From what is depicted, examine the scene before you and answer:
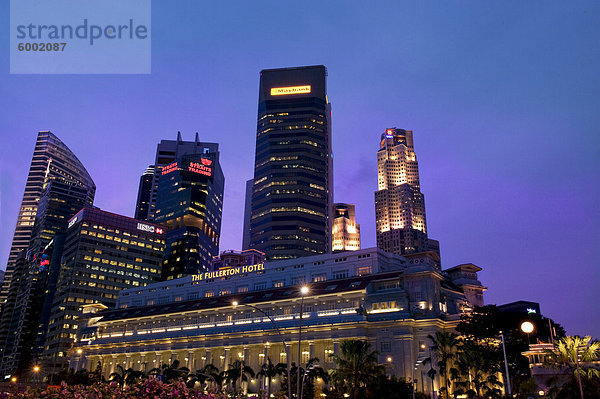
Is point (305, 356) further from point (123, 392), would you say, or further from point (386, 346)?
point (123, 392)

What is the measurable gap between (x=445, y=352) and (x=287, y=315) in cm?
3974

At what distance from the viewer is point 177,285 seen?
16325cm

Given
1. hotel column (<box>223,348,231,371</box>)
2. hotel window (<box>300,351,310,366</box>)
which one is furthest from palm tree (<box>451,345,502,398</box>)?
hotel column (<box>223,348,231,371</box>)

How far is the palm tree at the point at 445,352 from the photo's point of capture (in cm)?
8844

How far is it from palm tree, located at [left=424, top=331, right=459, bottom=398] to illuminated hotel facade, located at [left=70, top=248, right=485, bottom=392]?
4411mm

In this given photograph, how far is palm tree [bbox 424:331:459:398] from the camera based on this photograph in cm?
8844

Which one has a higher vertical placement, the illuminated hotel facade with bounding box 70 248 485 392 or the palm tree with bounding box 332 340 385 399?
the illuminated hotel facade with bounding box 70 248 485 392

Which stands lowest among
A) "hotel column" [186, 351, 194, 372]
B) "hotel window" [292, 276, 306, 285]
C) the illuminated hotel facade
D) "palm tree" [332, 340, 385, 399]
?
"palm tree" [332, 340, 385, 399]

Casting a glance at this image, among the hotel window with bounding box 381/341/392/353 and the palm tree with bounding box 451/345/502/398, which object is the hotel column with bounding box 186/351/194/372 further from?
the palm tree with bounding box 451/345/502/398

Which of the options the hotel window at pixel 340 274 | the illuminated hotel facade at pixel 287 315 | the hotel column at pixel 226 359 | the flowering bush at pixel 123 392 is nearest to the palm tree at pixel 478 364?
the illuminated hotel facade at pixel 287 315

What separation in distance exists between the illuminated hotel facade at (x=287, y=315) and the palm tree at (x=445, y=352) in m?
4.41

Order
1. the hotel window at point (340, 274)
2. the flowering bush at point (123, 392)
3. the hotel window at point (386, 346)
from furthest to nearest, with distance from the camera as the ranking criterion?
1. the hotel window at point (340, 274)
2. the hotel window at point (386, 346)
3. the flowering bush at point (123, 392)

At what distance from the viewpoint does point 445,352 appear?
299ft

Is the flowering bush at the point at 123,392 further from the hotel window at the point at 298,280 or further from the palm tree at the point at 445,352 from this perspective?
the hotel window at the point at 298,280
